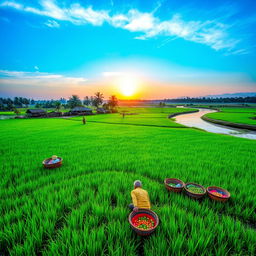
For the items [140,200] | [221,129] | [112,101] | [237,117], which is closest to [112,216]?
[140,200]

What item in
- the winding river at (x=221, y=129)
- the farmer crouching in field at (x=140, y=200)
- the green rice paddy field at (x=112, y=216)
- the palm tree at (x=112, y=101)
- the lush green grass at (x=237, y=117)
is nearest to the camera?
the green rice paddy field at (x=112, y=216)

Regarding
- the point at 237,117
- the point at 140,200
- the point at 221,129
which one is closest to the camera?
the point at 140,200

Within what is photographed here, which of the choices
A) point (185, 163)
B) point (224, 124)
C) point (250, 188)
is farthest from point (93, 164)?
point (224, 124)

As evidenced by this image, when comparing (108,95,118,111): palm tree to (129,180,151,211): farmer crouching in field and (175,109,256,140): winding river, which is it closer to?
(175,109,256,140): winding river

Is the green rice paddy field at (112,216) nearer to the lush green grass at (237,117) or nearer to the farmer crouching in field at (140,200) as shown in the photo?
the farmer crouching in field at (140,200)

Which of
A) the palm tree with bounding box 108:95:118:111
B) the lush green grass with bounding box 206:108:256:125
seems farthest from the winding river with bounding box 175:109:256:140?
the palm tree with bounding box 108:95:118:111

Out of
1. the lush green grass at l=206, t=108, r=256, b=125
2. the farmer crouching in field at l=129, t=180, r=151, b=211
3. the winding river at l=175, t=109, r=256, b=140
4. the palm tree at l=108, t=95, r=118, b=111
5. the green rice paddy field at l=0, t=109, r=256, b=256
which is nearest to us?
the green rice paddy field at l=0, t=109, r=256, b=256

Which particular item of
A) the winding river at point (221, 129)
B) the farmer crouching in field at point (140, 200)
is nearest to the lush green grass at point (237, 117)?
the winding river at point (221, 129)

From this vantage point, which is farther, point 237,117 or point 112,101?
point 112,101

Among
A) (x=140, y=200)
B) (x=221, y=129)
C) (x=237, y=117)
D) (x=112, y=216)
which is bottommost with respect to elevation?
(x=221, y=129)

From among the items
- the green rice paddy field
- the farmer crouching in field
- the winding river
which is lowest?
the winding river

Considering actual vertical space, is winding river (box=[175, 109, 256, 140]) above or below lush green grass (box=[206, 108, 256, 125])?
below

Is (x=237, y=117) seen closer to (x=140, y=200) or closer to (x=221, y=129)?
(x=221, y=129)

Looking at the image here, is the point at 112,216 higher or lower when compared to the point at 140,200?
lower
